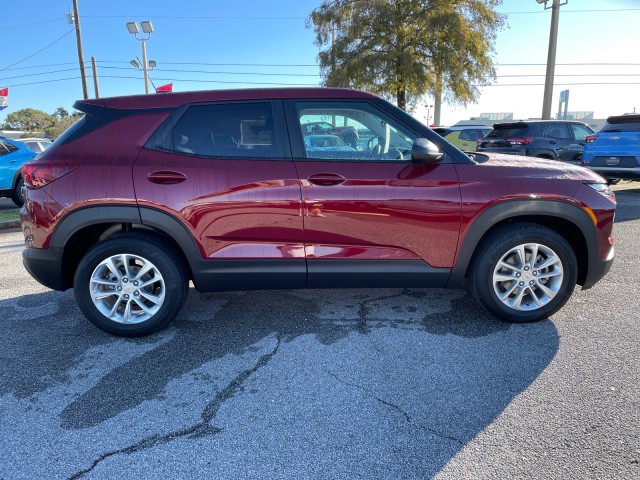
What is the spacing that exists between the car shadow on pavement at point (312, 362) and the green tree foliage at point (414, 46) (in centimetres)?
1397

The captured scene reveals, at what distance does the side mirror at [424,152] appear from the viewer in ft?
9.95

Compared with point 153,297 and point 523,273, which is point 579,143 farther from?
point 153,297

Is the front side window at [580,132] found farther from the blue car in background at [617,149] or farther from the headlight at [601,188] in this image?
the headlight at [601,188]

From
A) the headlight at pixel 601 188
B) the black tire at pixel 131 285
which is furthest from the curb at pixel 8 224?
the headlight at pixel 601 188

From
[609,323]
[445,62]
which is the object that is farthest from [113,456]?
[445,62]

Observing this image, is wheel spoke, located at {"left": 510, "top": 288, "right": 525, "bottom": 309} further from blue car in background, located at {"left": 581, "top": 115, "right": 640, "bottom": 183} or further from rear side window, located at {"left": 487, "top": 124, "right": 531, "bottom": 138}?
rear side window, located at {"left": 487, "top": 124, "right": 531, "bottom": 138}

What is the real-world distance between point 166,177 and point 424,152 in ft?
6.02

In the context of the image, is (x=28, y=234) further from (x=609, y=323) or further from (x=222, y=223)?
(x=609, y=323)

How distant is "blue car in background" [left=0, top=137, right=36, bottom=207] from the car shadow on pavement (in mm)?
6830

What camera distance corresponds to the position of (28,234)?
328 centimetres

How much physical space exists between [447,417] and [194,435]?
1.36 metres

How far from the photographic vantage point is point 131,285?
325 centimetres

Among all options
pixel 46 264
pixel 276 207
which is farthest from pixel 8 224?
pixel 276 207

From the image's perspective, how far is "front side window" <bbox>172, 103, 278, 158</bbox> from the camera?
3197mm
